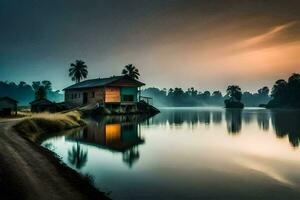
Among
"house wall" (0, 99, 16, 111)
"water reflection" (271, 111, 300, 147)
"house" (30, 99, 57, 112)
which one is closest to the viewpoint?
"water reflection" (271, 111, 300, 147)

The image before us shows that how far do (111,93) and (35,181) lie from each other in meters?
61.6

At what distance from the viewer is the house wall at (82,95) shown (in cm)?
7294

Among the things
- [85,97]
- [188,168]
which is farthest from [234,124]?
[85,97]

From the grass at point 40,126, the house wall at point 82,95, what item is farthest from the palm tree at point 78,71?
the grass at point 40,126

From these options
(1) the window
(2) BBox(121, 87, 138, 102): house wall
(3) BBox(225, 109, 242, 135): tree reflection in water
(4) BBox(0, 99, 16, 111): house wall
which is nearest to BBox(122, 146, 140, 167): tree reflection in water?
(3) BBox(225, 109, 242, 135): tree reflection in water

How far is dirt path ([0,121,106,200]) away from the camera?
33.0 feet

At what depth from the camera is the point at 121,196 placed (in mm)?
11961

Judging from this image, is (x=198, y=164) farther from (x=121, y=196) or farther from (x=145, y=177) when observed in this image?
(x=121, y=196)

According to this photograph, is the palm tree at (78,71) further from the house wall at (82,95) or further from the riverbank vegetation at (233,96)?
the riverbank vegetation at (233,96)

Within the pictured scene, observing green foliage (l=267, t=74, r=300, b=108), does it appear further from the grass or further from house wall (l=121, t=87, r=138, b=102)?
the grass

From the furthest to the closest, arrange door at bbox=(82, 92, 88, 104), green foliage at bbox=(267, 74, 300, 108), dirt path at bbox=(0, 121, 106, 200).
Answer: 1. green foliage at bbox=(267, 74, 300, 108)
2. door at bbox=(82, 92, 88, 104)
3. dirt path at bbox=(0, 121, 106, 200)

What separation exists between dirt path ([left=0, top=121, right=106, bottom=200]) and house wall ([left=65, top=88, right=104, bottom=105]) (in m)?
56.3

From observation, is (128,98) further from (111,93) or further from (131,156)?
(131,156)

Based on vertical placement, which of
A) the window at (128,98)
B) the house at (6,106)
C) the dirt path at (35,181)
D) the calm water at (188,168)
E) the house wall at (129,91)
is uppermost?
the house wall at (129,91)
